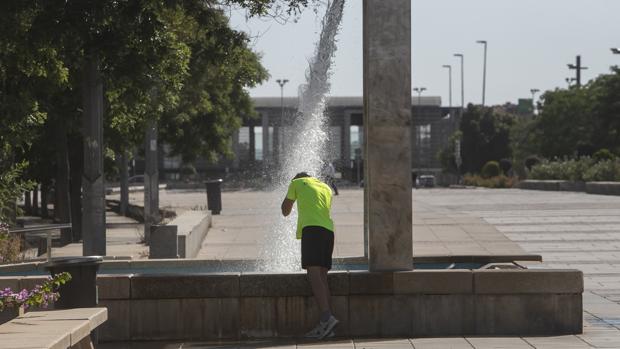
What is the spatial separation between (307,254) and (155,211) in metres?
15.9

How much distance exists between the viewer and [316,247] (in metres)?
10.5

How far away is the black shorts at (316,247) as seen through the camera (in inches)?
410

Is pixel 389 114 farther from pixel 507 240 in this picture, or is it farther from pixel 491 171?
pixel 491 171

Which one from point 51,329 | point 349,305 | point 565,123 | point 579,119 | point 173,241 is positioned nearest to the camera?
point 51,329

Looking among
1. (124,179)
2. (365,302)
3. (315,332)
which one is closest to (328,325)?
(315,332)

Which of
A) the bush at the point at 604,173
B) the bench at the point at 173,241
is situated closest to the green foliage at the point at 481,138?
the bush at the point at 604,173

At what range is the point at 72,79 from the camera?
1973 cm

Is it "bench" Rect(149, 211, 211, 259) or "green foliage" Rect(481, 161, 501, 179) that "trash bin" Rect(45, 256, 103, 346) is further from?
"green foliage" Rect(481, 161, 501, 179)

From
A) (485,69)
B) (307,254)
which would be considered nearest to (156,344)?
(307,254)

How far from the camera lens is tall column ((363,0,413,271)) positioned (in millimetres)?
11016

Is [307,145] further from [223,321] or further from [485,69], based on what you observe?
[485,69]

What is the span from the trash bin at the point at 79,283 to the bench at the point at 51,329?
73 centimetres

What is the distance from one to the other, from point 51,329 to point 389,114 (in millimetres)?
4668

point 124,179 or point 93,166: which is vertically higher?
point 93,166
